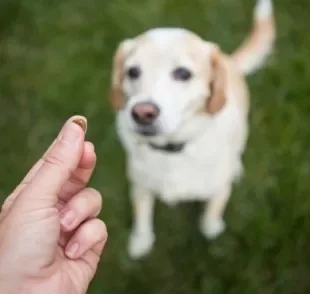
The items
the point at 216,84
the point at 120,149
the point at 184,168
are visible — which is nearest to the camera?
the point at 216,84

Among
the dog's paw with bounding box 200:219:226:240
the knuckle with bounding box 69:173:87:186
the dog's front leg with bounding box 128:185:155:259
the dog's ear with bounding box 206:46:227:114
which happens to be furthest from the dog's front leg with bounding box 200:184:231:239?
the knuckle with bounding box 69:173:87:186

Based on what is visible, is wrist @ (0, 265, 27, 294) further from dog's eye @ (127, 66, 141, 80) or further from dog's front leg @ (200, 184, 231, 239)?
dog's front leg @ (200, 184, 231, 239)

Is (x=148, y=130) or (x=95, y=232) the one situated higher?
(x=148, y=130)

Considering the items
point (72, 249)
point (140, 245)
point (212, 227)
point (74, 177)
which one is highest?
point (74, 177)

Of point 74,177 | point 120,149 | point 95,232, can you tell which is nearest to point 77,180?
point 74,177

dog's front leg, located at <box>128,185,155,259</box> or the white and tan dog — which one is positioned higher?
the white and tan dog

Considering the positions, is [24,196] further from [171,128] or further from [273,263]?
[273,263]

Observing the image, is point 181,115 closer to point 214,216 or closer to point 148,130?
point 148,130
